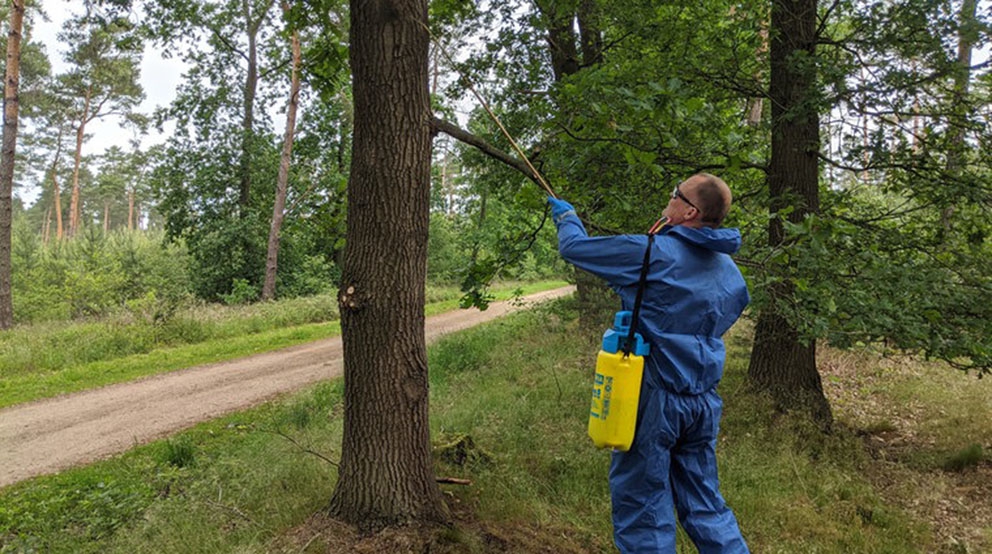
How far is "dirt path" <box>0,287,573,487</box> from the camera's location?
6.55 meters

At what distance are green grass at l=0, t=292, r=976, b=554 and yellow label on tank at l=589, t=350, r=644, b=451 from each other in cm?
116

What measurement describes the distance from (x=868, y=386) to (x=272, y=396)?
9.26 metres

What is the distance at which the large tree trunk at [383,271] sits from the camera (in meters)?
3.12

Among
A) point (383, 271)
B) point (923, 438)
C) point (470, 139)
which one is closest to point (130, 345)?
point (383, 271)

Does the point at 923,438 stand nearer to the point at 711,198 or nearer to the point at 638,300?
the point at 711,198

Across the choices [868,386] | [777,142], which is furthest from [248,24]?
[868,386]

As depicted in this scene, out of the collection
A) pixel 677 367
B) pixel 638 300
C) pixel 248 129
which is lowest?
pixel 677 367

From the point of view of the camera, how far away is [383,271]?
312 cm

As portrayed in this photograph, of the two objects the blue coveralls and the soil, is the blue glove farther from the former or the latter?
the soil

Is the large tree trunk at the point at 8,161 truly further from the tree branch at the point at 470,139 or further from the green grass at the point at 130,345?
the tree branch at the point at 470,139

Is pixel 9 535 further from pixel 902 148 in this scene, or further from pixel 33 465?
pixel 902 148

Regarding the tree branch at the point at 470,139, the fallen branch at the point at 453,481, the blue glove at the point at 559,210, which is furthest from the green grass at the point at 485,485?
the tree branch at the point at 470,139

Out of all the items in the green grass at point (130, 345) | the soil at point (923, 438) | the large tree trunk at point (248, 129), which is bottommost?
the soil at point (923, 438)

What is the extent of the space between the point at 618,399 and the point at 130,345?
12.5 metres
